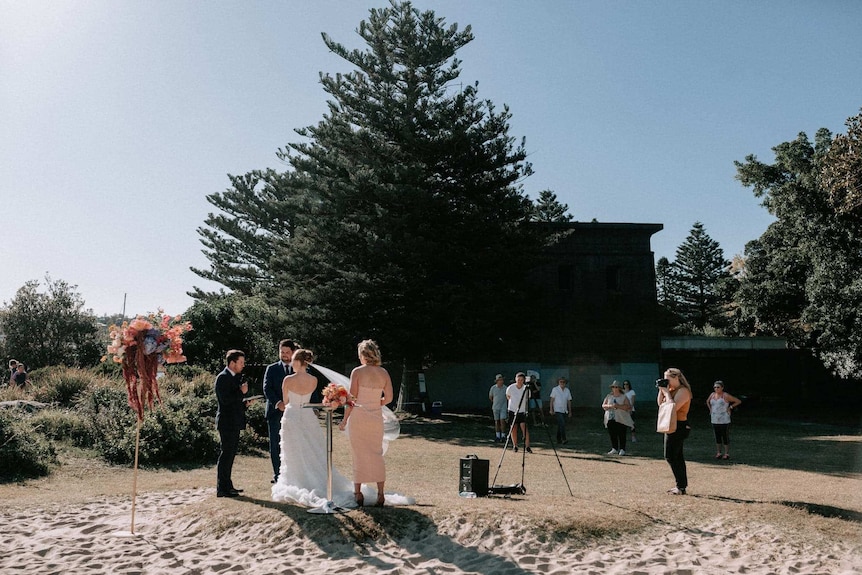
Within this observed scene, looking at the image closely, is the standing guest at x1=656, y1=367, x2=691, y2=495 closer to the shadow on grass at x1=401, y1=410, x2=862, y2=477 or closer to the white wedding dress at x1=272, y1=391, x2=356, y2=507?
the white wedding dress at x1=272, y1=391, x2=356, y2=507

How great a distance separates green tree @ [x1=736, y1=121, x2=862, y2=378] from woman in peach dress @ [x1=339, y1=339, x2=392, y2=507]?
19.9 m

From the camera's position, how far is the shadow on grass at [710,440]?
14758mm

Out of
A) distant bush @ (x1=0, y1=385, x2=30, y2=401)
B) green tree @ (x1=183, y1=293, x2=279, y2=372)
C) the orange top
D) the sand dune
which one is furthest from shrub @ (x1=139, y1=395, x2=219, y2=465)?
green tree @ (x1=183, y1=293, x2=279, y2=372)

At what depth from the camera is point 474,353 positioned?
85.6ft

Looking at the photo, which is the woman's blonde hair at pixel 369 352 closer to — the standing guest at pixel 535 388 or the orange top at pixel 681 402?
the standing guest at pixel 535 388

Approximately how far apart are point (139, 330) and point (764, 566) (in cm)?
747

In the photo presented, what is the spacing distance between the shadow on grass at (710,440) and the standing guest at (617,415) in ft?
1.28

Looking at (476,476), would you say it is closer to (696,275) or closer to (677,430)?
(677,430)

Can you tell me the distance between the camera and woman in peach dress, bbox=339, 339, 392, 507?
7949 millimetres

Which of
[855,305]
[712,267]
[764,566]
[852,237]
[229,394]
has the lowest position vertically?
[764,566]

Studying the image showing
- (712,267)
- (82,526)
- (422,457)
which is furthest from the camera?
(712,267)

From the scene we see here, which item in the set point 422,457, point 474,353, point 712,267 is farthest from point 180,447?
point 712,267

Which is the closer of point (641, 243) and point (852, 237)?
point (852, 237)

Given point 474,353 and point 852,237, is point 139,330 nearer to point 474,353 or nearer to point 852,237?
point 474,353
